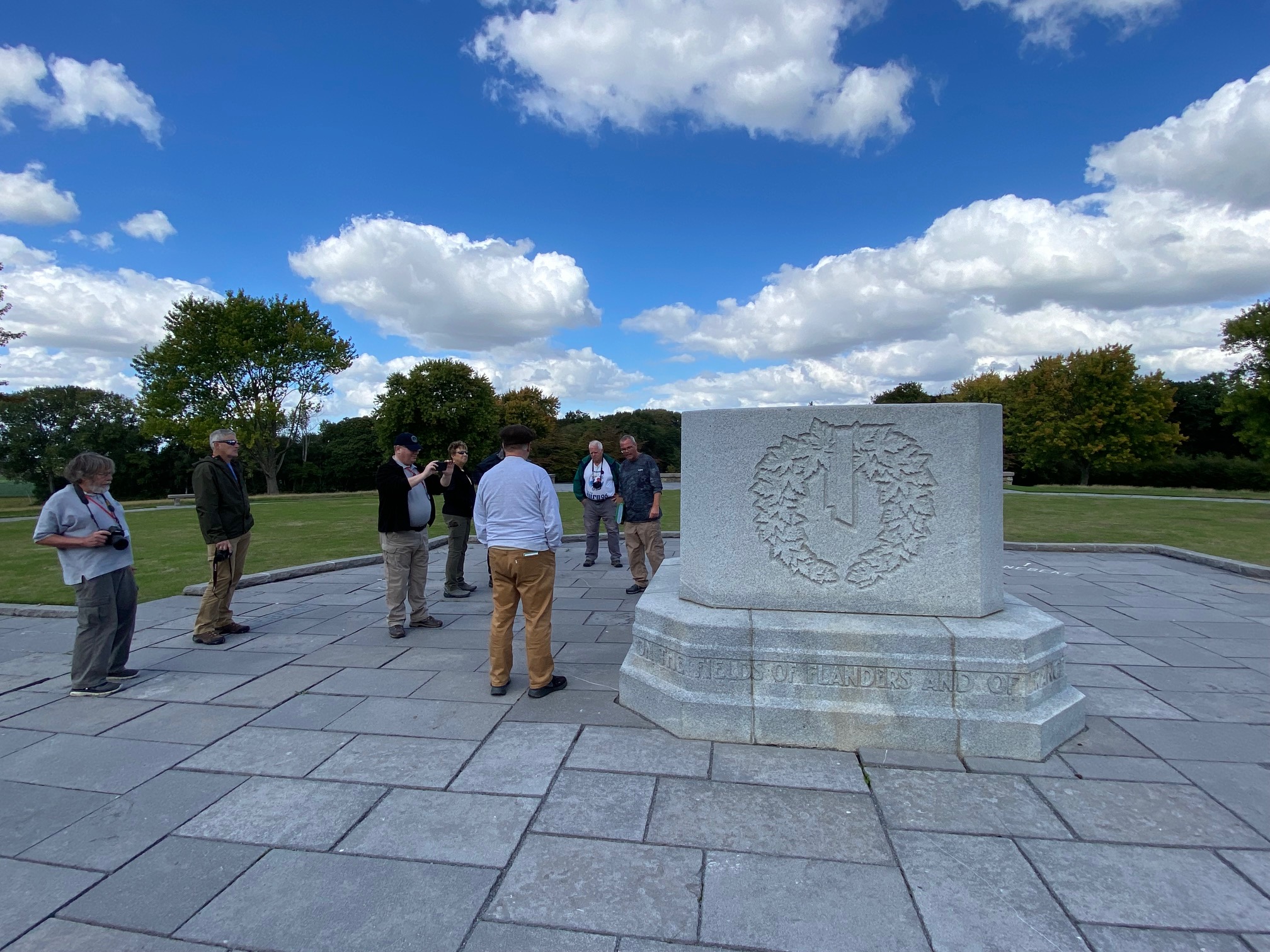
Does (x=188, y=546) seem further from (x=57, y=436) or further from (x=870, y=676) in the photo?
(x=57, y=436)

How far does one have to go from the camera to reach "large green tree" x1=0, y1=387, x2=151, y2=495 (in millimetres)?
45156

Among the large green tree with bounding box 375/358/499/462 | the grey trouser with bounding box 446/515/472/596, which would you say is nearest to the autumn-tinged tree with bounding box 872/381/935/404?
the large green tree with bounding box 375/358/499/462

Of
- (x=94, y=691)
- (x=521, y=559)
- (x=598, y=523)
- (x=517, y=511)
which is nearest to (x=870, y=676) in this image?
(x=521, y=559)

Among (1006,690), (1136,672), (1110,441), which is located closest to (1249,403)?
(1110,441)

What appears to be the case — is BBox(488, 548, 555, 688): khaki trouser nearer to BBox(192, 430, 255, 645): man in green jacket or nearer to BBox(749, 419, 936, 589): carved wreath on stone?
BBox(749, 419, 936, 589): carved wreath on stone

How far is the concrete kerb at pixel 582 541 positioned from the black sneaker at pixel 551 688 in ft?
15.4

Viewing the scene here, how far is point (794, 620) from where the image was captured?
3.71m

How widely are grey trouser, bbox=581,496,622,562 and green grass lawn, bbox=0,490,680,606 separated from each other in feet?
11.0

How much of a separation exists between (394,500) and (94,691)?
2.44 m

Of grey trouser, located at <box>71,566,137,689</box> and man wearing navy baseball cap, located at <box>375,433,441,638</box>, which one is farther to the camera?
man wearing navy baseball cap, located at <box>375,433,441,638</box>

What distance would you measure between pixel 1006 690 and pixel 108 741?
500 centimetres

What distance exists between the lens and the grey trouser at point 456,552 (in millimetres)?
7570

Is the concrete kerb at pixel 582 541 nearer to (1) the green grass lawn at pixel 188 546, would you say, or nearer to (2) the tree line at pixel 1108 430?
(1) the green grass lawn at pixel 188 546

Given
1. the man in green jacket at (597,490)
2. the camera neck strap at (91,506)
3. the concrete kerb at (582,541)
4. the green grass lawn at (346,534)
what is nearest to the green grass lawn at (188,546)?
the green grass lawn at (346,534)
